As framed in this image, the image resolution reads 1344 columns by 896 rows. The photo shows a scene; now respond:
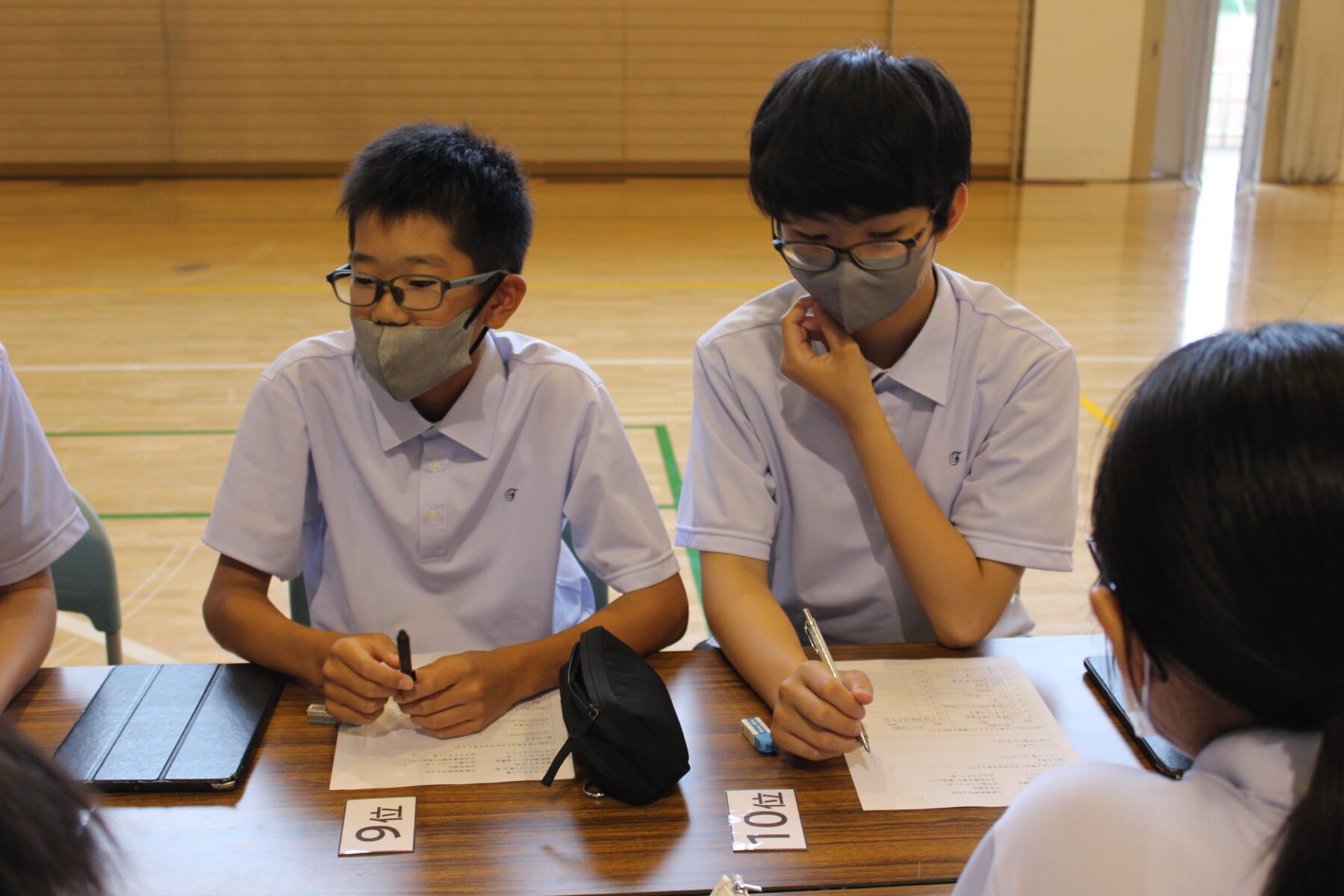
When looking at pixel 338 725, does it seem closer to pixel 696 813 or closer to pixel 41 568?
pixel 696 813

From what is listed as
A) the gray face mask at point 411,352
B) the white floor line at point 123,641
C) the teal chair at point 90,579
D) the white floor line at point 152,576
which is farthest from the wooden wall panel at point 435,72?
the gray face mask at point 411,352

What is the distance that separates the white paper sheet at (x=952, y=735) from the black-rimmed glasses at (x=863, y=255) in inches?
20.1

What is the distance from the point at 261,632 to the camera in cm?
135

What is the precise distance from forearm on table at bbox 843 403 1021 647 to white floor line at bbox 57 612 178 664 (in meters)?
1.85

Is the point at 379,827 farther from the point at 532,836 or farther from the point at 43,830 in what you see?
the point at 43,830

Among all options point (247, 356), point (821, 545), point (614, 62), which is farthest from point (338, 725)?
point (614, 62)

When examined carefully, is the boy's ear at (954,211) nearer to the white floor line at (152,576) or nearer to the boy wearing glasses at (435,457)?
the boy wearing glasses at (435,457)

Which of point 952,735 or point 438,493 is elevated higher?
point 438,493

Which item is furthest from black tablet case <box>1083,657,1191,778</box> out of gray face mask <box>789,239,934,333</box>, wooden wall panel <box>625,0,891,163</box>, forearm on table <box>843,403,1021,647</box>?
wooden wall panel <box>625,0,891,163</box>

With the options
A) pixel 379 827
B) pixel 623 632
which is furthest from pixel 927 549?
pixel 379 827

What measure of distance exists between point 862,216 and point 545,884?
898 mm

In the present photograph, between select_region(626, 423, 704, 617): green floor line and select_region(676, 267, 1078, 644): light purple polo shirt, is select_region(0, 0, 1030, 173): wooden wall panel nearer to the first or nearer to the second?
select_region(626, 423, 704, 617): green floor line

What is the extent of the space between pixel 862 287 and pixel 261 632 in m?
0.89

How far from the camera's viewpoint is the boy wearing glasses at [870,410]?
139 cm
